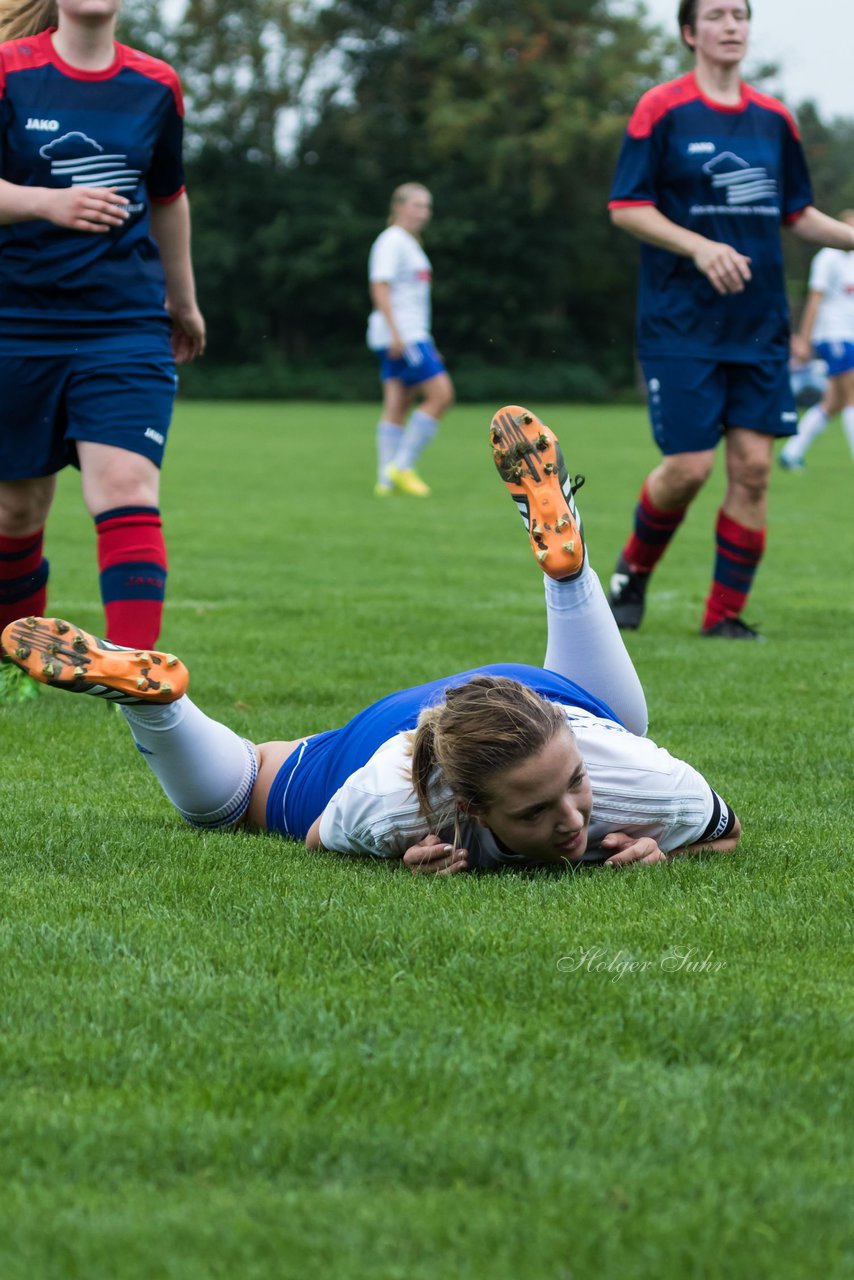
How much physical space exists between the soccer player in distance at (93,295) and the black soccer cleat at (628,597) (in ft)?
8.68

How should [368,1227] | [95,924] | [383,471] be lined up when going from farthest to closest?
[383,471] → [95,924] → [368,1227]

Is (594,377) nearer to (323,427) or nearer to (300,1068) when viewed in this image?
(323,427)

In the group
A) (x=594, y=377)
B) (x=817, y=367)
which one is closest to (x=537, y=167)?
(x=594, y=377)

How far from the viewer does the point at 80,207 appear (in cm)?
454

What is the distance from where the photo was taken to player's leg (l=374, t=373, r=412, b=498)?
14.7m

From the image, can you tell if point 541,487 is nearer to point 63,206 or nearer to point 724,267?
point 63,206

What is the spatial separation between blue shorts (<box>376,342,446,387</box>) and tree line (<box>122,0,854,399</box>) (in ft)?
95.7

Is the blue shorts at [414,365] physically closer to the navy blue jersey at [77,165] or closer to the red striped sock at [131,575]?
the navy blue jersey at [77,165]

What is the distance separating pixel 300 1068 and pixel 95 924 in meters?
0.75

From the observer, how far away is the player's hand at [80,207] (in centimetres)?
454

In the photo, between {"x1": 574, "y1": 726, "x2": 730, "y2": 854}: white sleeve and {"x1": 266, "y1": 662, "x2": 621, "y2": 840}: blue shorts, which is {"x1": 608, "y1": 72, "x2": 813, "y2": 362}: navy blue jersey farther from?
{"x1": 574, "y1": 726, "x2": 730, "y2": 854}: white sleeve

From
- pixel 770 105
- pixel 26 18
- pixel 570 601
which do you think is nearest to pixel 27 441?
pixel 26 18

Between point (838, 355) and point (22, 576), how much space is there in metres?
10.8

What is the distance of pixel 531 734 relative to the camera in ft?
10.0
